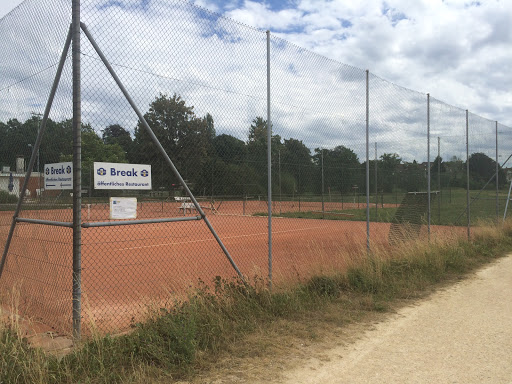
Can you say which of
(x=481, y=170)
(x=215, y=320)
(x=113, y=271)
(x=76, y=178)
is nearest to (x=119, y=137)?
(x=76, y=178)

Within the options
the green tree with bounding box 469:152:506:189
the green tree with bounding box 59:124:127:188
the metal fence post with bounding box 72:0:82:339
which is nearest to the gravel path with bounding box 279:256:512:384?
the metal fence post with bounding box 72:0:82:339

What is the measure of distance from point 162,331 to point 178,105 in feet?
8.37

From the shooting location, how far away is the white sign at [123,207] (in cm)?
422

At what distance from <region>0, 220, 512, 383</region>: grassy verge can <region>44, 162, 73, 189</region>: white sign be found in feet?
4.65

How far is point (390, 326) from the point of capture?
16.5 ft

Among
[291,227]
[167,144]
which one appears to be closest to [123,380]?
[167,144]

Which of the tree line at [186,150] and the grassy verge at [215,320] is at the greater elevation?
the tree line at [186,150]

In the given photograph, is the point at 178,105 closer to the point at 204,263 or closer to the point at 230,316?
the point at 230,316

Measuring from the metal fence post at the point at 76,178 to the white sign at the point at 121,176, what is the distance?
0.19 m

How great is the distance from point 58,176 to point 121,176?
2.17 feet

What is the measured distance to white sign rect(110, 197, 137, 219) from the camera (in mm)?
4223

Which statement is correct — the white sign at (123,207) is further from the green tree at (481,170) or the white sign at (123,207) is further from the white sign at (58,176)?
the green tree at (481,170)

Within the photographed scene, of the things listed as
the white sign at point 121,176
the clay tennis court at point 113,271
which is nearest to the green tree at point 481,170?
the clay tennis court at point 113,271

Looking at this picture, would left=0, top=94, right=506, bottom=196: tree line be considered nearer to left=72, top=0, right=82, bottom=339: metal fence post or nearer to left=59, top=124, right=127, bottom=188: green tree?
left=59, top=124, right=127, bottom=188: green tree
